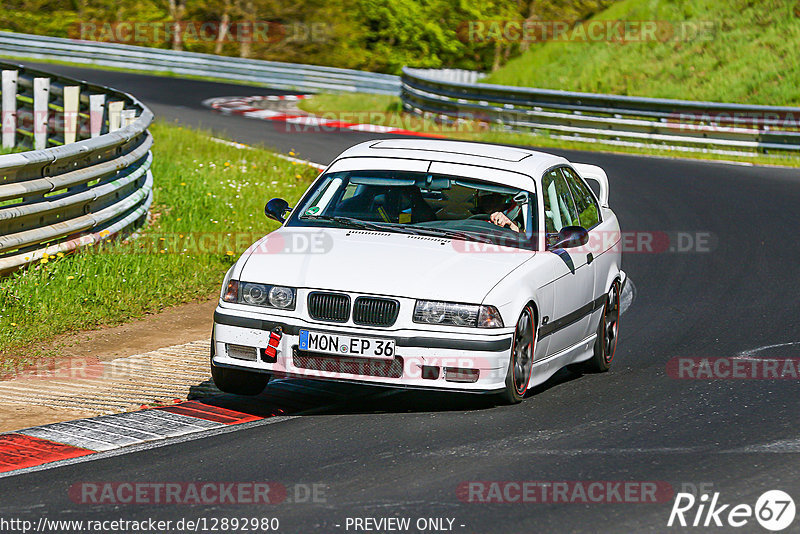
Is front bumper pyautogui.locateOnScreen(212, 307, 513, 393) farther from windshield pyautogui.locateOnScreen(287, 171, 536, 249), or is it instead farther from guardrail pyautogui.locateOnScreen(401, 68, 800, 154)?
guardrail pyautogui.locateOnScreen(401, 68, 800, 154)

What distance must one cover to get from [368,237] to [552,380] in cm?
195

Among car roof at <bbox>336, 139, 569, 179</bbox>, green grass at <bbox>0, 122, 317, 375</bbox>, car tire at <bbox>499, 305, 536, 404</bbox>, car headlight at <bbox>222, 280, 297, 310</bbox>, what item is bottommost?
green grass at <bbox>0, 122, 317, 375</bbox>

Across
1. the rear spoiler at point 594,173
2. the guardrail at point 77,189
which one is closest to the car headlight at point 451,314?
the rear spoiler at point 594,173

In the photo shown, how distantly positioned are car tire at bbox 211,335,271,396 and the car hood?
0.63 meters

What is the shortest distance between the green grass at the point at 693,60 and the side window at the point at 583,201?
20.3m

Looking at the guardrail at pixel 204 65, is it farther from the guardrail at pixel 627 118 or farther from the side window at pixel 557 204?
the side window at pixel 557 204

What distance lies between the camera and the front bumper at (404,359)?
7145mm

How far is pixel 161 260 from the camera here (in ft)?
39.5

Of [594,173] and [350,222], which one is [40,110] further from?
[350,222]

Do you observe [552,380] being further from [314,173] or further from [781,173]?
[781,173]

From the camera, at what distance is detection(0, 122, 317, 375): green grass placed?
977 cm

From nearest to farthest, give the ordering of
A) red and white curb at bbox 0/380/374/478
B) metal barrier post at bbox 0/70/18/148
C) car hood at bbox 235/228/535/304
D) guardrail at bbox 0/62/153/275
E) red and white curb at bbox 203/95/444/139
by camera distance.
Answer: red and white curb at bbox 0/380/374/478 → car hood at bbox 235/228/535/304 → guardrail at bbox 0/62/153/275 → metal barrier post at bbox 0/70/18/148 → red and white curb at bbox 203/95/444/139

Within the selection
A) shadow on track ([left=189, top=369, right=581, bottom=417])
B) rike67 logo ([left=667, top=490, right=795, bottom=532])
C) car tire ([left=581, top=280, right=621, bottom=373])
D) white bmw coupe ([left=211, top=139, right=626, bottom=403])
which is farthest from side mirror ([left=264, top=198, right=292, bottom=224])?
rike67 logo ([left=667, top=490, right=795, bottom=532])

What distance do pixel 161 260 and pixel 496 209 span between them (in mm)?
4605
